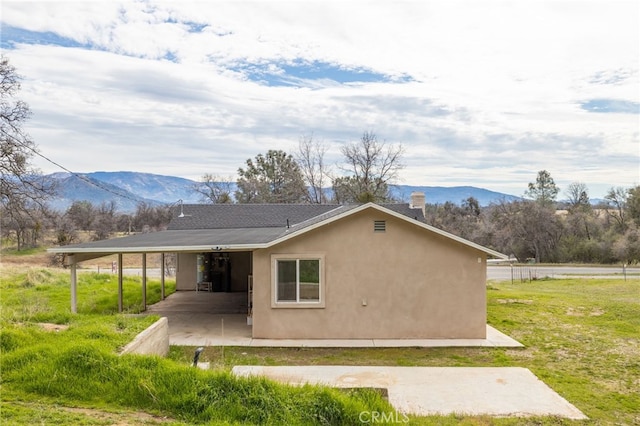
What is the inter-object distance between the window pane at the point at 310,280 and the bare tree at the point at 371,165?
23590 mm

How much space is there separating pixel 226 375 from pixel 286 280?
17.0ft

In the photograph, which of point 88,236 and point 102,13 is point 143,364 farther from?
point 88,236

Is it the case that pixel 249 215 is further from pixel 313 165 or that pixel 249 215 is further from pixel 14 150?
pixel 313 165

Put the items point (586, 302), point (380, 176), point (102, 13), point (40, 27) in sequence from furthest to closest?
1. point (380, 176)
2. point (586, 302)
3. point (40, 27)
4. point (102, 13)

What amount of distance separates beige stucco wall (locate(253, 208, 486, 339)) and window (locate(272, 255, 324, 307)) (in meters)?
0.18

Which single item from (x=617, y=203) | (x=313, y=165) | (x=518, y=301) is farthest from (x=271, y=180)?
(x=617, y=203)

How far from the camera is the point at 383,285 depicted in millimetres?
11164

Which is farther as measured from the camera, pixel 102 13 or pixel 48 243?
pixel 48 243

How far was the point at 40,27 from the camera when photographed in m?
A: 15.1

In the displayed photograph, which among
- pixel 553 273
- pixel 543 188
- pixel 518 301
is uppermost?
pixel 543 188

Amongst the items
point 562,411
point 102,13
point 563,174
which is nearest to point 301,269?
→ point 562,411

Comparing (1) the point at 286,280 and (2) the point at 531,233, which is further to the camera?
(2) the point at 531,233

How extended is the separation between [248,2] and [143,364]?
359 inches
